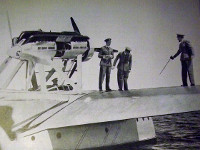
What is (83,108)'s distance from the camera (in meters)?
4.61

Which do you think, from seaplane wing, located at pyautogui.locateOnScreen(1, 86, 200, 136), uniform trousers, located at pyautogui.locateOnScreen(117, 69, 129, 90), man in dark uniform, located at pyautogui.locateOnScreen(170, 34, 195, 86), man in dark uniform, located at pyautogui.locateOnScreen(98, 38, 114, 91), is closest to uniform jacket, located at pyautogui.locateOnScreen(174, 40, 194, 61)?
man in dark uniform, located at pyautogui.locateOnScreen(170, 34, 195, 86)

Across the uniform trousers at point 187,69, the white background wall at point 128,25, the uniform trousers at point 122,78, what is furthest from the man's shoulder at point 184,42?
the uniform trousers at point 122,78

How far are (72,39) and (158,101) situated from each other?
2050mm

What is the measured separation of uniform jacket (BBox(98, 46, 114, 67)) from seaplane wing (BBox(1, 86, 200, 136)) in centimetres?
155

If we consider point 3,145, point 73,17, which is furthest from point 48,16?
point 3,145

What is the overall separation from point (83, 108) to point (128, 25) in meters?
2.20

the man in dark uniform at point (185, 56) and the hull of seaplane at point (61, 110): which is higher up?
the man in dark uniform at point (185, 56)

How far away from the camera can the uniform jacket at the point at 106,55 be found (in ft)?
20.3

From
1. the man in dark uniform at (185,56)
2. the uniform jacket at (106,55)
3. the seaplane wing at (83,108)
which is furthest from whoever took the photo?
the man in dark uniform at (185,56)

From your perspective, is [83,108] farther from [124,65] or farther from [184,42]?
[184,42]

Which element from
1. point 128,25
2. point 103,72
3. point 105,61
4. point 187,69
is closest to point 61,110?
point 103,72

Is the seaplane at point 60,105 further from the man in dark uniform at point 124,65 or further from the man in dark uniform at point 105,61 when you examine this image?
the man in dark uniform at point 124,65

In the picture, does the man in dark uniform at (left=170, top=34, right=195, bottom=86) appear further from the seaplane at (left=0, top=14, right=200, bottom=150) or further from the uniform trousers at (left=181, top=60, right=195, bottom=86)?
the seaplane at (left=0, top=14, right=200, bottom=150)

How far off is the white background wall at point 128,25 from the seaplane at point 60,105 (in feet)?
0.85
